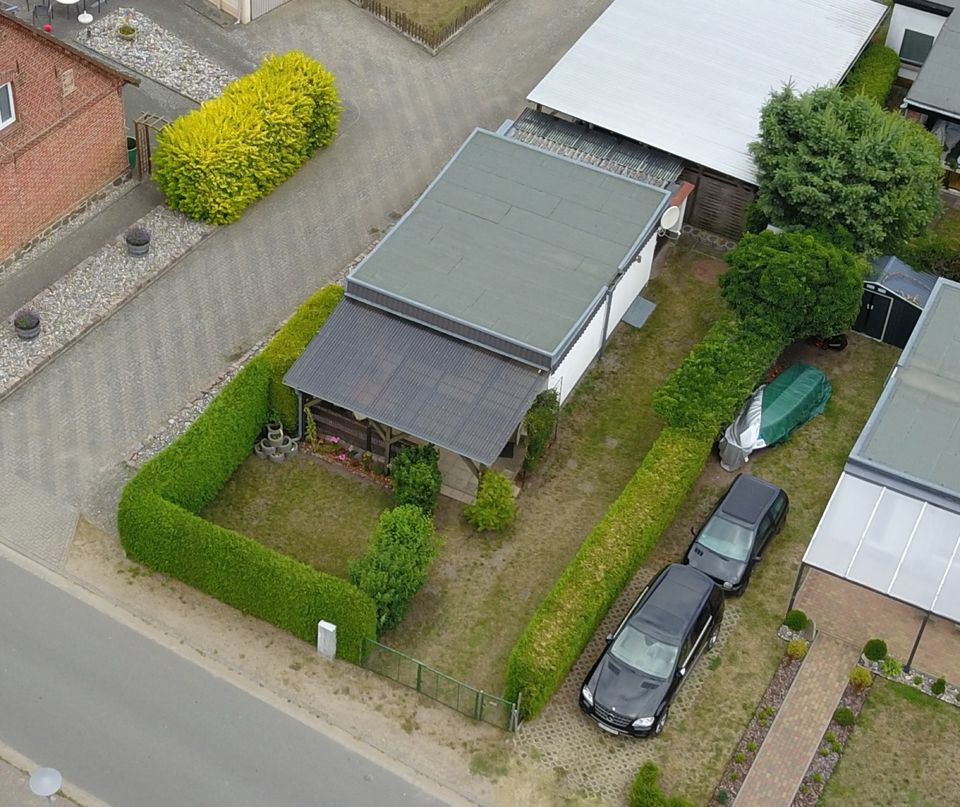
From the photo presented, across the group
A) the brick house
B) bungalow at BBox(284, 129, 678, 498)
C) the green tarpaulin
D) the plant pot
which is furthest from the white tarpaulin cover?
the brick house

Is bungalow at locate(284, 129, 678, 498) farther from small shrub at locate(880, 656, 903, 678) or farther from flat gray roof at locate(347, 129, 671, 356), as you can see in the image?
small shrub at locate(880, 656, 903, 678)

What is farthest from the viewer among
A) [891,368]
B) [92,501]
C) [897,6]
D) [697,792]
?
[897,6]

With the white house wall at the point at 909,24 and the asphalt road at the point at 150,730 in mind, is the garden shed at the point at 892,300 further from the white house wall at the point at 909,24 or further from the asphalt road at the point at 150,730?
the asphalt road at the point at 150,730

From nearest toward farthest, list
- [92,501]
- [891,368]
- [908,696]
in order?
[908,696], [92,501], [891,368]

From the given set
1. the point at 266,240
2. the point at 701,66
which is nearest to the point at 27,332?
the point at 266,240

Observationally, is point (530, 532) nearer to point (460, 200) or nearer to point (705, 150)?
point (460, 200)

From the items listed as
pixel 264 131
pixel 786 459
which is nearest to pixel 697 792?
pixel 786 459
